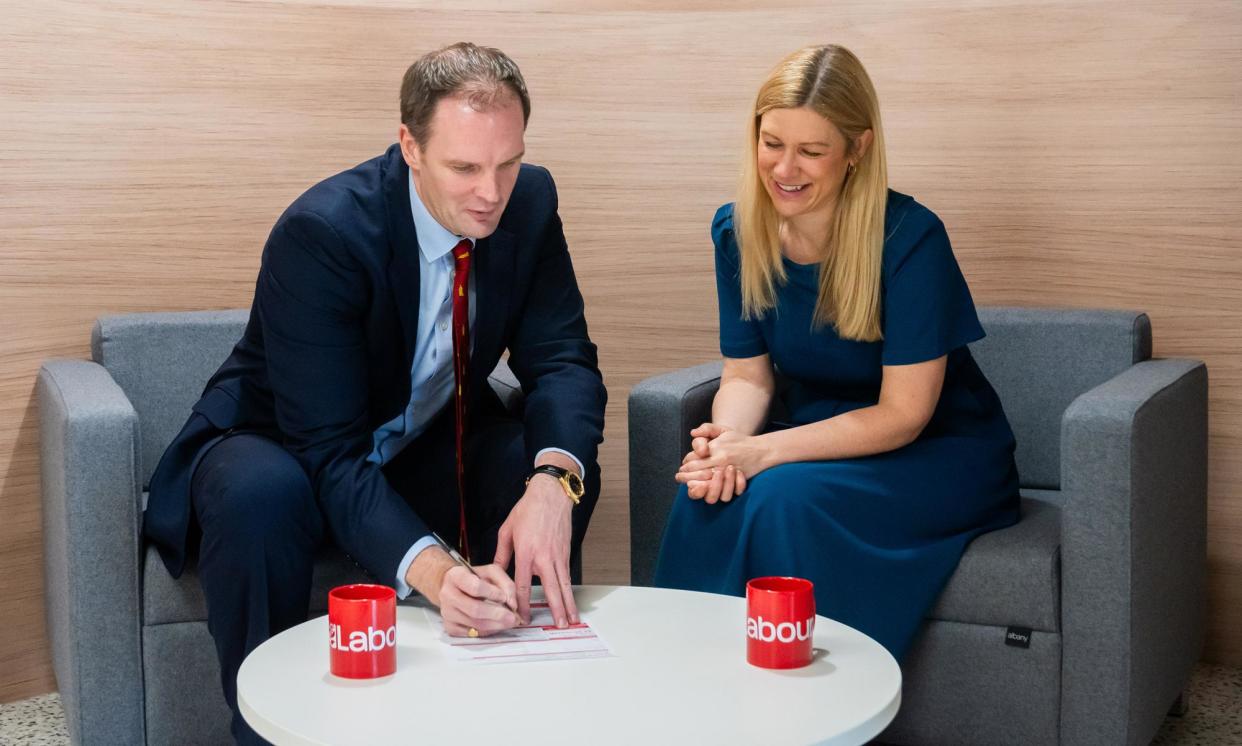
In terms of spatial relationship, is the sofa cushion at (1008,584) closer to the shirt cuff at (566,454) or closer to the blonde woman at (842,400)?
the blonde woman at (842,400)

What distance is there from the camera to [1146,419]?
211 centimetres

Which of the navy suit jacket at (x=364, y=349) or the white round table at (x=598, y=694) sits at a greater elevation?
the navy suit jacket at (x=364, y=349)

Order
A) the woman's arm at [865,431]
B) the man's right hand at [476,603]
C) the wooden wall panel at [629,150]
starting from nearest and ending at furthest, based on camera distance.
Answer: the man's right hand at [476,603] → the woman's arm at [865,431] → the wooden wall panel at [629,150]

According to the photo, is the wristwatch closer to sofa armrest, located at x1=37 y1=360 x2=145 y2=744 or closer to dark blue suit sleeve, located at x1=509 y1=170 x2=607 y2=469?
dark blue suit sleeve, located at x1=509 y1=170 x2=607 y2=469

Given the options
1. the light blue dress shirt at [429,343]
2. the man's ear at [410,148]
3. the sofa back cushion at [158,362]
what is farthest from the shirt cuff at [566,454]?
the sofa back cushion at [158,362]

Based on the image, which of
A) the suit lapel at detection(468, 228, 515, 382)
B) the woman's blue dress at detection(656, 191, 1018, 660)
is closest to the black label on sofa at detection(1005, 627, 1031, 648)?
the woman's blue dress at detection(656, 191, 1018, 660)

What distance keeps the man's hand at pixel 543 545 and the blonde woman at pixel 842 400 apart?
1.18 feet

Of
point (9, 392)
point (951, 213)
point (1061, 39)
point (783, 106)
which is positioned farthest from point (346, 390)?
point (1061, 39)

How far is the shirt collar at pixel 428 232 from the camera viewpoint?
7.05ft

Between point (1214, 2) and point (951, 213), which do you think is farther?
point (951, 213)

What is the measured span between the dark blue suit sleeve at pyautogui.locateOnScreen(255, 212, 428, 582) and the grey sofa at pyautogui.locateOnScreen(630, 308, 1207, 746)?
59 cm

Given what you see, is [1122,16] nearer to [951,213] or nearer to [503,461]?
[951,213]

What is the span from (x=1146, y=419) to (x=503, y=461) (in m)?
1.00

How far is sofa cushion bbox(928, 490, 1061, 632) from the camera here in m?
2.15
